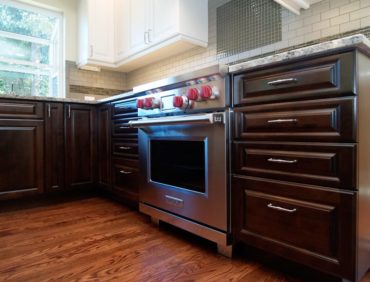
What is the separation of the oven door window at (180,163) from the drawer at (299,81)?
0.36m

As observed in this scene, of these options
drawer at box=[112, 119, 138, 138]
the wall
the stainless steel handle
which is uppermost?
the wall

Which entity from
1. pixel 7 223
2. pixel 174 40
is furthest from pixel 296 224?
pixel 7 223

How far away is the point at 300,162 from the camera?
1054 millimetres

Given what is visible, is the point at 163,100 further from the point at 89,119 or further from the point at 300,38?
the point at 89,119

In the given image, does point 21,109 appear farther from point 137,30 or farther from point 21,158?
point 137,30

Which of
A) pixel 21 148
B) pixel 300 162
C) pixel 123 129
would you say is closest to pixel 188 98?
pixel 300 162

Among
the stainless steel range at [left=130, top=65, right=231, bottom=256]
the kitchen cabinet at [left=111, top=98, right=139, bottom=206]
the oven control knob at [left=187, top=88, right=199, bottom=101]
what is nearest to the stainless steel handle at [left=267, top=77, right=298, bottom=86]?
the stainless steel range at [left=130, top=65, right=231, bottom=256]

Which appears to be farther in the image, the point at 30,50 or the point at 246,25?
the point at 30,50

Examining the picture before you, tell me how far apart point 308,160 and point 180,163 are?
76 cm

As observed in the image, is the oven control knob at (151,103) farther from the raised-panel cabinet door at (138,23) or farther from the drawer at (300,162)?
the raised-panel cabinet door at (138,23)

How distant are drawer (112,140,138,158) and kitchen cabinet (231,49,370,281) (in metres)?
1.02

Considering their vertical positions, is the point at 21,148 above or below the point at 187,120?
below

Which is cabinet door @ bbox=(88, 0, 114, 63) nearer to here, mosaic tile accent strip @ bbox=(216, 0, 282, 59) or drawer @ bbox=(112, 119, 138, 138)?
drawer @ bbox=(112, 119, 138, 138)

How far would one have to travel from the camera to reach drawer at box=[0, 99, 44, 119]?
7.00 ft
